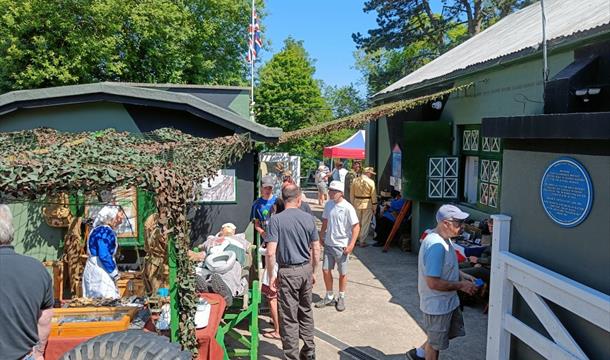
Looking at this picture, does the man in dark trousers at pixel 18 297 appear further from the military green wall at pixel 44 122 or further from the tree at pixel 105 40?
the tree at pixel 105 40

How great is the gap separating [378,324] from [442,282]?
2.30 m

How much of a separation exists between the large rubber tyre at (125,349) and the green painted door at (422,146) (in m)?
6.98

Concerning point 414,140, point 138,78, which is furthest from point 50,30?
point 414,140

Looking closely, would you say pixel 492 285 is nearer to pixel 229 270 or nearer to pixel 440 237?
pixel 440 237

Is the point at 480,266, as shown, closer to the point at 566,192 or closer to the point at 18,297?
the point at 566,192

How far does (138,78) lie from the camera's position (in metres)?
21.6

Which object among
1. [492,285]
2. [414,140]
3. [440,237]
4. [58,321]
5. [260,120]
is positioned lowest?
[58,321]

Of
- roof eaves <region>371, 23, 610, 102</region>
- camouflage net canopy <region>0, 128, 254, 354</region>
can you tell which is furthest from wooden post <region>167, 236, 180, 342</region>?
roof eaves <region>371, 23, 610, 102</region>

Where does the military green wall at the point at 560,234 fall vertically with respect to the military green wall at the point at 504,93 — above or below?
below

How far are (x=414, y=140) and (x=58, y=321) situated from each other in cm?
710

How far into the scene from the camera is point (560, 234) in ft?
10.1

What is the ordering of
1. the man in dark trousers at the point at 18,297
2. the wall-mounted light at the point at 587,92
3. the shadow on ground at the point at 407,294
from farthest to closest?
the wall-mounted light at the point at 587,92 < the shadow on ground at the point at 407,294 < the man in dark trousers at the point at 18,297

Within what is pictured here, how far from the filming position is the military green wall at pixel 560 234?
271 centimetres

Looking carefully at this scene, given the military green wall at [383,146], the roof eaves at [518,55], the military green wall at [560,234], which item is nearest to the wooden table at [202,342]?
→ the military green wall at [560,234]
